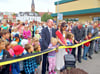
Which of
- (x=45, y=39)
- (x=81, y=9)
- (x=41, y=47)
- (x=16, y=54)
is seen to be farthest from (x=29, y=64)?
(x=81, y=9)

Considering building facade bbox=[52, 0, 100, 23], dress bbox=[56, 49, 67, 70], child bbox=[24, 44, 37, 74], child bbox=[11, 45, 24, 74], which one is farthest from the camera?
building facade bbox=[52, 0, 100, 23]

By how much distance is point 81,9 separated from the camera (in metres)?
22.8

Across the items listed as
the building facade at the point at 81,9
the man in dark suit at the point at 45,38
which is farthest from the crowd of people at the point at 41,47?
the building facade at the point at 81,9

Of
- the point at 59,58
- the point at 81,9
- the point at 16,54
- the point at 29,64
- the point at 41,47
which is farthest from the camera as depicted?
the point at 81,9

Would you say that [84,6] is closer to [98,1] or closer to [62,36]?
[98,1]

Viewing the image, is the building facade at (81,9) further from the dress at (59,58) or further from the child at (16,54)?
the child at (16,54)

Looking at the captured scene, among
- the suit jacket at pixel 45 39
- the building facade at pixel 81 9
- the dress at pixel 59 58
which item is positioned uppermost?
the building facade at pixel 81 9

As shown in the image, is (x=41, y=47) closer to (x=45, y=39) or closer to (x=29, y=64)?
(x=45, y=39)

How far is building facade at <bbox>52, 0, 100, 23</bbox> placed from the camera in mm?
18984

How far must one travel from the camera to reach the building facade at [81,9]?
1898cm

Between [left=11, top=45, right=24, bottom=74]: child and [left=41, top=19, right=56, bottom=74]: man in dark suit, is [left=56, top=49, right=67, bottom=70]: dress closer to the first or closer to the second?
[left=41, top=19, right=56, bottom=74]: man in dark suit

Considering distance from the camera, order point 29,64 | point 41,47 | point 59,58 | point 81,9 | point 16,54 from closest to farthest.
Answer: point 16,54, point 29,64, point 41,47, point 59,58, point 81,9

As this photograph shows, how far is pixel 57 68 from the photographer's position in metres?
4.46

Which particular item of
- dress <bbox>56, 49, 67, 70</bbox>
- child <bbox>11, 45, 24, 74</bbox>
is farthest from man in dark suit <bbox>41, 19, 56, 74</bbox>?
child <bbox>11, 45, 24, 74</bbox>
